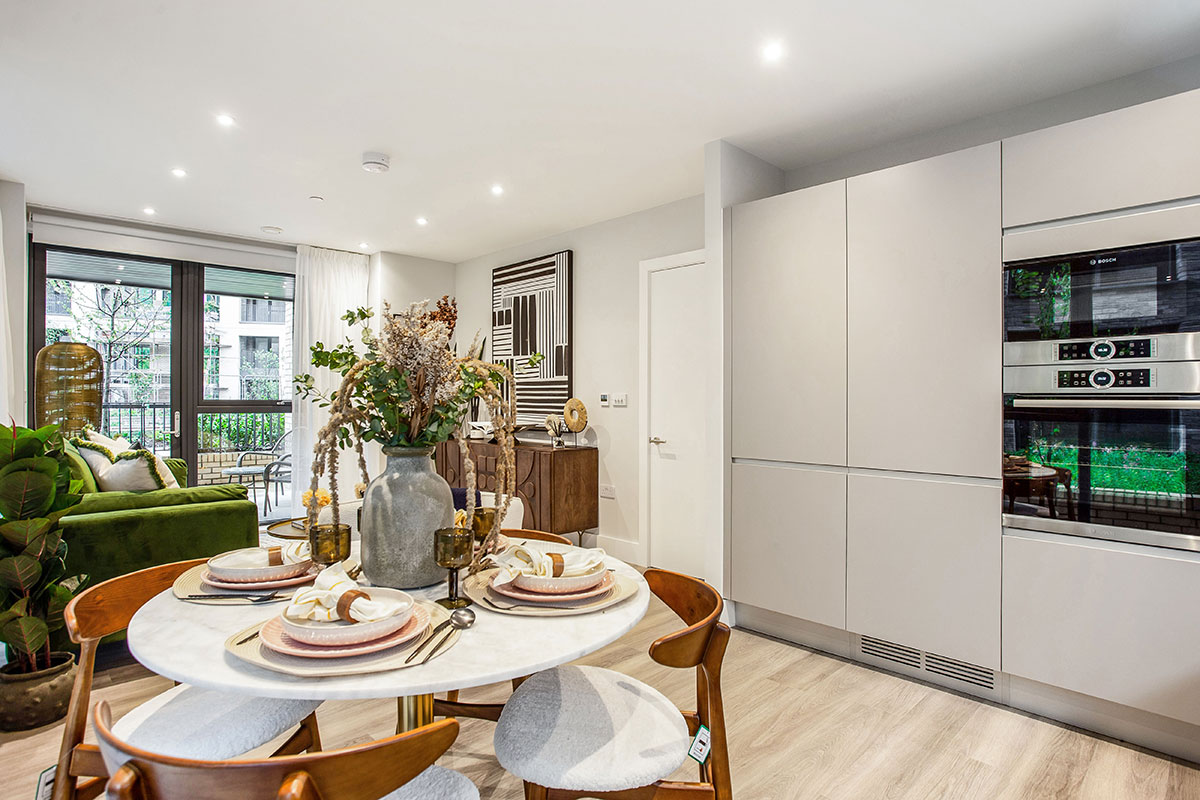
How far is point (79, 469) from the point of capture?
121 inches

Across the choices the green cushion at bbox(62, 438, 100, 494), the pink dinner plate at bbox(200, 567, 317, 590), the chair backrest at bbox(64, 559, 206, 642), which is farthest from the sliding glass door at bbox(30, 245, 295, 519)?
the pink dinner plate at bbox(200, 567, 317, 590)

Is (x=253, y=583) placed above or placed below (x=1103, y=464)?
below

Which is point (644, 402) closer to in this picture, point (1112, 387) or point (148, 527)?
point (1112, 387)

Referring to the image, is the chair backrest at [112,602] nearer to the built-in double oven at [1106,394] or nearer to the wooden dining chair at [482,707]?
the wooden dining chair at [482,707]

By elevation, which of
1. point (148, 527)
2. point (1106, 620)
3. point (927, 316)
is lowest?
point (1106, 620)

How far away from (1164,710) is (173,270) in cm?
659

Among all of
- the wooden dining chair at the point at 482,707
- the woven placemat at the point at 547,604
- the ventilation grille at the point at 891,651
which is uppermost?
the woven placemat at the point at 547,604

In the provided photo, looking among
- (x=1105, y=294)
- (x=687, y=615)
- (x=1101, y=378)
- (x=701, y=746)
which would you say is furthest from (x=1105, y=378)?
(x=701, y=746)

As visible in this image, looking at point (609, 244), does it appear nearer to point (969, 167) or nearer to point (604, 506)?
point (604, 506)

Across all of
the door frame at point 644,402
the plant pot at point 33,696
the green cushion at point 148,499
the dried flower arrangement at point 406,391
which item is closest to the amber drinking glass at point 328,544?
the dried flower arrangement at point 406,391

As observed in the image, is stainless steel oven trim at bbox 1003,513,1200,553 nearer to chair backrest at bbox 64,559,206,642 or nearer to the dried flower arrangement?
the dried flower arrangement

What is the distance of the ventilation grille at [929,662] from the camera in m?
2.53

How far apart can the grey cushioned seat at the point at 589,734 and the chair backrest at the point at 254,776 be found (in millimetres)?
408

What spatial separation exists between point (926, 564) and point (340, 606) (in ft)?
7.84
